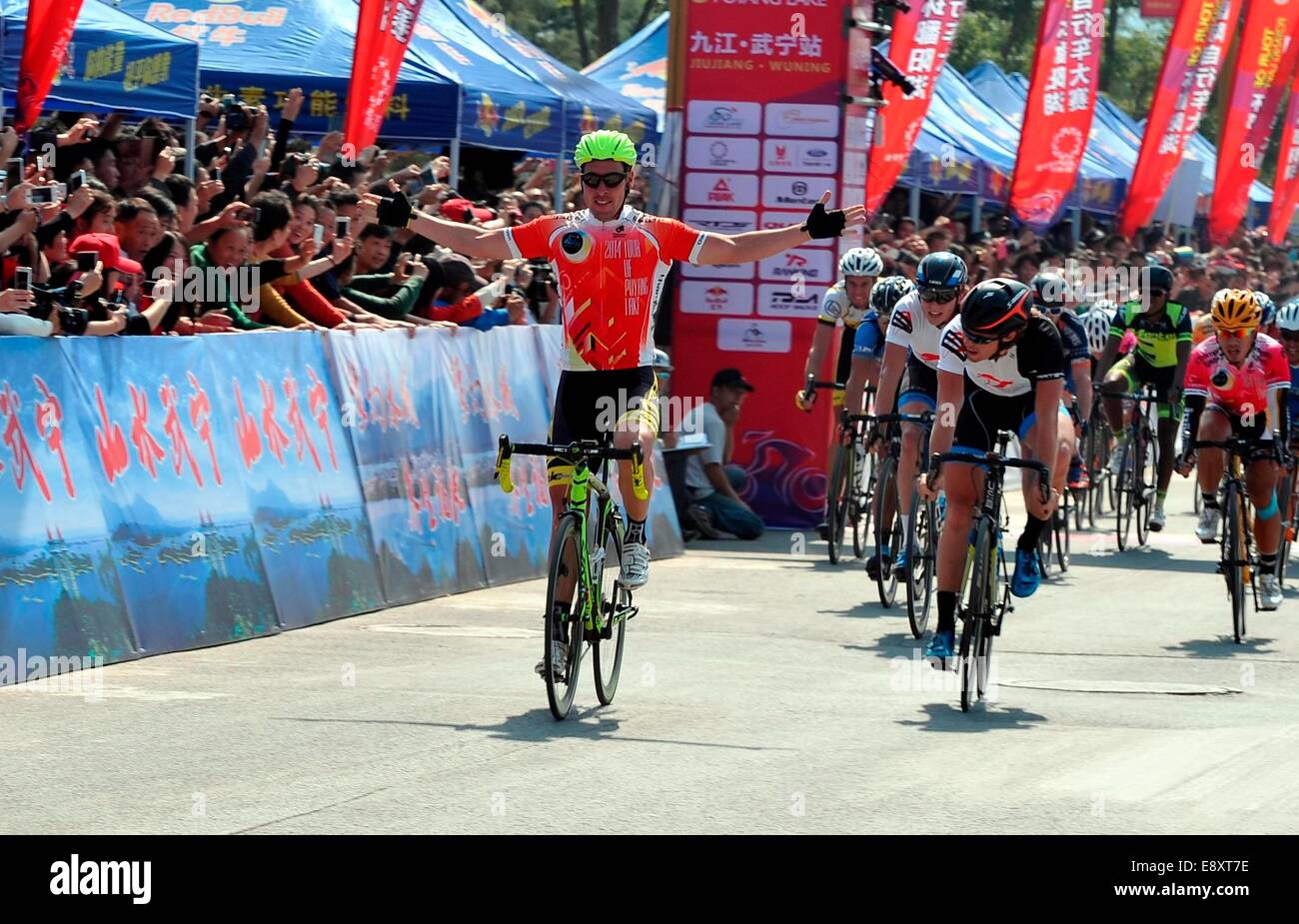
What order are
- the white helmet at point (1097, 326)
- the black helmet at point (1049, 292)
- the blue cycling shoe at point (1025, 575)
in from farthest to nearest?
1. the white helmet at point (1097, 326)
2. the black helmet at point (1049, 292)
3. the blue cycling shoe at point (1025, 575)

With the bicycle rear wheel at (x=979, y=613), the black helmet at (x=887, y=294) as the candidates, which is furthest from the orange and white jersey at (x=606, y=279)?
the black helmet at (x=887, y=294)

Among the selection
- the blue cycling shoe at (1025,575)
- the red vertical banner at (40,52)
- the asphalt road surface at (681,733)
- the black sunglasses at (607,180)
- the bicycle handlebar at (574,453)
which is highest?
the red vertical banner at (40,52)

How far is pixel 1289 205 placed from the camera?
138 ft

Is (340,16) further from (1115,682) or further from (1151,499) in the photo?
(1115,682)

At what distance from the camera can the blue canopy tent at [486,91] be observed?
21234 mm

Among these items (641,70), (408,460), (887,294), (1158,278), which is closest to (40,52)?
(408,460)

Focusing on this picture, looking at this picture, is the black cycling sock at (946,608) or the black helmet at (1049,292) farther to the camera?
the black helmet at (1049,292)

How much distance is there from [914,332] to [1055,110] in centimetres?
1707

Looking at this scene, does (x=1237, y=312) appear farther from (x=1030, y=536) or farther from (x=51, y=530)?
(x=51, y=530)

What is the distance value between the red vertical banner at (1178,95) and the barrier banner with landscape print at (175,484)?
24.0 metres

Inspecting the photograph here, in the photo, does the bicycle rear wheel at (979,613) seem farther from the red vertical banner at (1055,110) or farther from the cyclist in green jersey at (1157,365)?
the red vertical banner at (1055,110)

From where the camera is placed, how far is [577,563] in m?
9.04

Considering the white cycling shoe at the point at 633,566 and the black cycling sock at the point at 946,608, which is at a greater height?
the white cycling shoe at the point at 633,566
